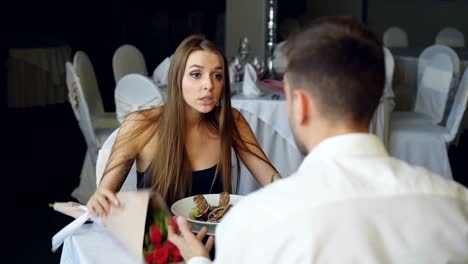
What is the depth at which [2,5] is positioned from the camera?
1030 centimetres

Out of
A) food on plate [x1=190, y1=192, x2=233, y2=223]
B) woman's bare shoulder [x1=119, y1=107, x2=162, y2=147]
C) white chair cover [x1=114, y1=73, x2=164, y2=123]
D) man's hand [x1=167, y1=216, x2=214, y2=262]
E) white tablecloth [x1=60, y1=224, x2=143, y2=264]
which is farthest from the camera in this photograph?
white chair cover [x1=114, y1=73, x2=164, y2=123]

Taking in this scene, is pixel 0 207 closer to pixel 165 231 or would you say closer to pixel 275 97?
pixel 275 97

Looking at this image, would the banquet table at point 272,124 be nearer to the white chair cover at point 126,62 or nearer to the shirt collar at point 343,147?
the white chair cover at point 126,62

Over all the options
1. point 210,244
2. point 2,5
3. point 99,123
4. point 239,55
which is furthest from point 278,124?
point 2,5

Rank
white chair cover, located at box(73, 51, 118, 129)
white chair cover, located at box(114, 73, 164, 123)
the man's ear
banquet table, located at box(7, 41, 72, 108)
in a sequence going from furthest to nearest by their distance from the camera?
banquet table, located at box(7, 41, 72, 108) → white chair cover, located at box(73, 51, 118, 129) → white chair cover, located at box(114, 73, 164, 123) → the man's ear

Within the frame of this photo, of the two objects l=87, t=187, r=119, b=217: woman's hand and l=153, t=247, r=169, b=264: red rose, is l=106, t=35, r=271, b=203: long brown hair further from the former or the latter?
l=153, t=247, r=169, b=264: red rose

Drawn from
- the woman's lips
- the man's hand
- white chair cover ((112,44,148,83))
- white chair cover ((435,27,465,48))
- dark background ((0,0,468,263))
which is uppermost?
the woman's lips

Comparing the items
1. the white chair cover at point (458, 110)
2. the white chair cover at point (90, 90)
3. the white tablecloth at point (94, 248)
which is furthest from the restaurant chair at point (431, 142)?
the white tablecloth at point (94, 248)

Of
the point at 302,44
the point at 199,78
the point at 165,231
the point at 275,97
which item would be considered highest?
the point at 302,44

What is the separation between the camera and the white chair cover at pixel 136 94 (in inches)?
146

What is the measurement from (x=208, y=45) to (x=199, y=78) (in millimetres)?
101

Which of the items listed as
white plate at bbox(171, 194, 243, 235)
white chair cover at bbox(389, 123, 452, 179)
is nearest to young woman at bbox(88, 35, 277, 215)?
white plate at bbox(171, 194, 243, 235)

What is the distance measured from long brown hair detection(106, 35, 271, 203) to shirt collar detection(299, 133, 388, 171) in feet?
2.97

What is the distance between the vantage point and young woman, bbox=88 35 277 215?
1977mm
